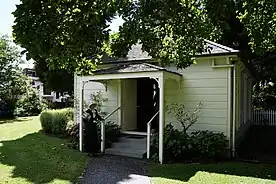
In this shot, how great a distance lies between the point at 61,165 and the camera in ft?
27.0

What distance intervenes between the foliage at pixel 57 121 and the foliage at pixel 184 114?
19.6 ft

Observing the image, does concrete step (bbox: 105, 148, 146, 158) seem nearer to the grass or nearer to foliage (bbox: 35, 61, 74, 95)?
the grass

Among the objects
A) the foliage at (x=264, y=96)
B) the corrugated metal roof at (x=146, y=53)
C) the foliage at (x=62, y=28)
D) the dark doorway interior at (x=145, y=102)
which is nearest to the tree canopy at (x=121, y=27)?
the foliage at (x=62, y=28)

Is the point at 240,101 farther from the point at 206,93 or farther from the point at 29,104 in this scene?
the point at 29,104

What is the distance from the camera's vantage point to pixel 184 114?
10.7m

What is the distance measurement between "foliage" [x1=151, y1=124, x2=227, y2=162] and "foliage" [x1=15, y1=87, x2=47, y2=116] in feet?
60.6

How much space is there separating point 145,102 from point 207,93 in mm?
3276

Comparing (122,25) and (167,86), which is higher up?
(122,25)

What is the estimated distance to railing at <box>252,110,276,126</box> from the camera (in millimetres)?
17375

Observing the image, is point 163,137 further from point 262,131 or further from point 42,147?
point 262,131

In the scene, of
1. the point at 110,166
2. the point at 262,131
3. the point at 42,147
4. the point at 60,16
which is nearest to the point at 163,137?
the point at 110,166

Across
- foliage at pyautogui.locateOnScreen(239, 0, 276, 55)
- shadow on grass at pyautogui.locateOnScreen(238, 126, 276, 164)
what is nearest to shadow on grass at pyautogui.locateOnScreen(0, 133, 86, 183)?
foliage at pyautogui.locateOnScreen(239, 0, 276, 55)

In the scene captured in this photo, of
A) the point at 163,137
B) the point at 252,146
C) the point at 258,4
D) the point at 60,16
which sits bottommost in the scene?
the point at 252,146

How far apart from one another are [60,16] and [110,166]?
5338 mm
